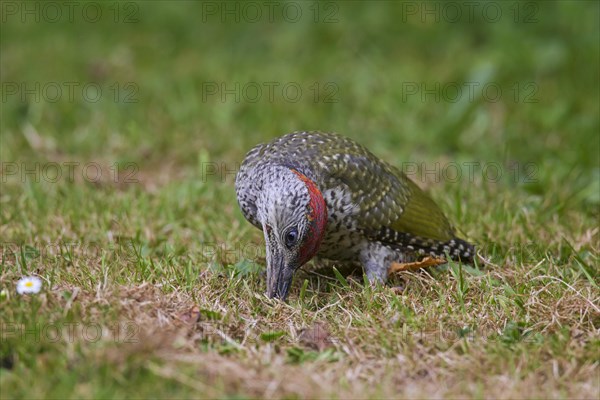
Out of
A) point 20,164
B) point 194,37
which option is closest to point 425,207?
point 20,164

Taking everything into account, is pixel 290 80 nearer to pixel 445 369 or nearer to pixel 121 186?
pixel 121 186

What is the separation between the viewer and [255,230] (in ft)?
16.4

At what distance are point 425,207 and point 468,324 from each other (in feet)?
3.33

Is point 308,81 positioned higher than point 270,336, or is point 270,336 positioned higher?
point 308,81

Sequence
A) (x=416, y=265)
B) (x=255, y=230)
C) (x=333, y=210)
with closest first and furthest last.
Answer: (x=333, y=210)
(x=416, y=265)
(x=255, y=230)

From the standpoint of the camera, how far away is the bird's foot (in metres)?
4.30

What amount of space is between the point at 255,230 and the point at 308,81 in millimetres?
2912

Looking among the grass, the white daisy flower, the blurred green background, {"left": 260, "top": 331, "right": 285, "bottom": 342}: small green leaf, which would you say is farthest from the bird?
the blurred green background

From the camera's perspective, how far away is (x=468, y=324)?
3.76m

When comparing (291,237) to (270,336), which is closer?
(270,336)

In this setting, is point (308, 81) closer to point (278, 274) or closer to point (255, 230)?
point (255, 230)

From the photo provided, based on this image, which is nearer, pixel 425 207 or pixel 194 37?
pixel 425 207

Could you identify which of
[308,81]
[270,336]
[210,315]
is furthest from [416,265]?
[308,81]

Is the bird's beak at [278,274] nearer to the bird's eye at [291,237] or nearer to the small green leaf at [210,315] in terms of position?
the bird's eye at [291,237]
